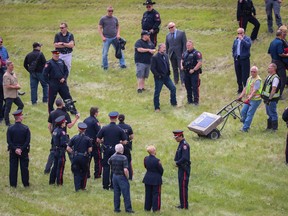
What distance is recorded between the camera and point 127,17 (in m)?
36.7

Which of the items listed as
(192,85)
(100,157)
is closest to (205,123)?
(192,85)

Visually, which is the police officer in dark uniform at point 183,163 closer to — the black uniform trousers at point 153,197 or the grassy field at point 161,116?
the grassy field at point 161,116

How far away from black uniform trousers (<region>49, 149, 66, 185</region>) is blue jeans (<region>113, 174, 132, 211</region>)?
2311 millimetres

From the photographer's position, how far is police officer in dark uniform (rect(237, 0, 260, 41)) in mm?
30234

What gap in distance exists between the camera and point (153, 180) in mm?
18859

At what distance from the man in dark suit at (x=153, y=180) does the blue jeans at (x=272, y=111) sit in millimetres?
5903

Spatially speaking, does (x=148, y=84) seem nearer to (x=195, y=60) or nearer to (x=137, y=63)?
(x=137, y=63)

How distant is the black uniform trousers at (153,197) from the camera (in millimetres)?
18995

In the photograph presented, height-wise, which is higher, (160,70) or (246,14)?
(246,14)

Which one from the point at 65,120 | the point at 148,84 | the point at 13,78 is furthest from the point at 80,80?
the point at 65,120

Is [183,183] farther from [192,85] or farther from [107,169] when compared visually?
[192,85]

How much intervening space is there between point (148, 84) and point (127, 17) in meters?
8.27

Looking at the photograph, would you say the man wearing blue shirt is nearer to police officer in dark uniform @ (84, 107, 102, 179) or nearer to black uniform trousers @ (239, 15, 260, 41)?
black uniform trousers @ (239, 15, 260, 41)

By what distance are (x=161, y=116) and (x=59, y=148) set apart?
19.1 feet
